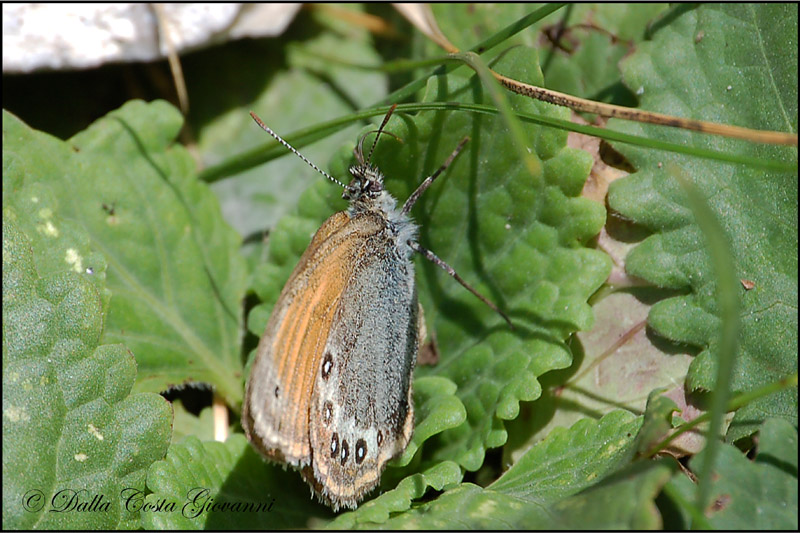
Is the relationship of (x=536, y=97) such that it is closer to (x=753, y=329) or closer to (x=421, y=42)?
(x=753, y=329)

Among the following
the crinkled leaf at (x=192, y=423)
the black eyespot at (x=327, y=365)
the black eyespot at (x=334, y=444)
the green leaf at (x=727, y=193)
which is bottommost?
the crinkled leaf at (x=192, y=423)

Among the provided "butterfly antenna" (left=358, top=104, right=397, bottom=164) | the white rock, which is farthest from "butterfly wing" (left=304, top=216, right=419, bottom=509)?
the white rock

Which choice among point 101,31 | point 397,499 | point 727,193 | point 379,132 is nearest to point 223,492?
point 397,499

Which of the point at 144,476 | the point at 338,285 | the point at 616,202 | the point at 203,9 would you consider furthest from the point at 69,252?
the point at 616,202

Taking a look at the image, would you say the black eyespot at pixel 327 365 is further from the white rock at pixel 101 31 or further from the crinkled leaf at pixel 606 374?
the white rock at pixel 101 31

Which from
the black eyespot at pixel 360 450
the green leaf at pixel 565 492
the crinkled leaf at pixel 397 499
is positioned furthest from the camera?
the black eyespot at pixel 360 450

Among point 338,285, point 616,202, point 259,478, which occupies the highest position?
point 616,202

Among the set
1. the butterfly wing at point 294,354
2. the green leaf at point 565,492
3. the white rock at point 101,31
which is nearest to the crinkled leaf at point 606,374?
the green leaf at point 565,492
